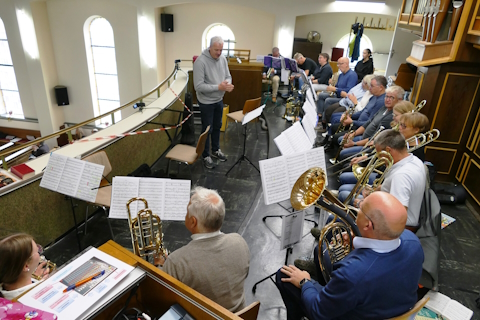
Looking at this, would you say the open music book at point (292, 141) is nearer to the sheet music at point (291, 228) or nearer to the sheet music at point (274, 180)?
the sheet music at point (274, 180)

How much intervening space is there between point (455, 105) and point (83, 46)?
1144 cm

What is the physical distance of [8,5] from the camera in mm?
10320

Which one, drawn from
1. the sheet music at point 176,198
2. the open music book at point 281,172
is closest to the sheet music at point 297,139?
the open music book at point 281,172

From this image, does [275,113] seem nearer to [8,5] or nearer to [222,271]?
[222,271]

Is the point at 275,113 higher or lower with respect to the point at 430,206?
lower

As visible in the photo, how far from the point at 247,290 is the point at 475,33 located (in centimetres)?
338

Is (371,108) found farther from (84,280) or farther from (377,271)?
(84,280)

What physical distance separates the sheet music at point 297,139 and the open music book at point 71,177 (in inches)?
60.9

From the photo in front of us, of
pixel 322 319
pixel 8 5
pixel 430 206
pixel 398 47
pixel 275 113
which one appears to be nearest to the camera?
pixel 322 319

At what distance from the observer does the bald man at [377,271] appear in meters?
1.52

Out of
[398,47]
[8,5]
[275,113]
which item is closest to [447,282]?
[275,113]

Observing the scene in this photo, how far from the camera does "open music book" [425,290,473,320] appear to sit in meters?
2.38

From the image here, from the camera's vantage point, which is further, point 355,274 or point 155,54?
point 155,54

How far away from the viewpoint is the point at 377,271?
1.52 metres
